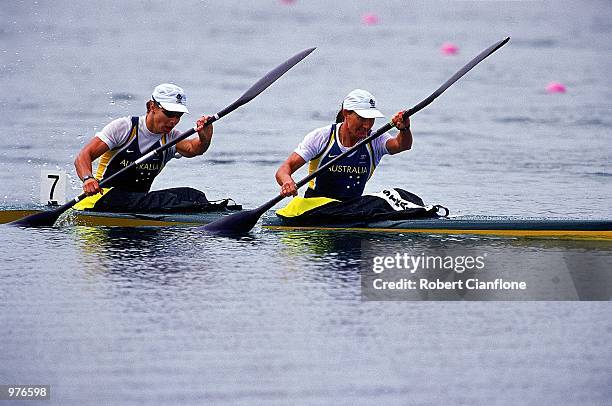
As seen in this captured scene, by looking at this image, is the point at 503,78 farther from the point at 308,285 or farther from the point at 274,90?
the point at 308,285

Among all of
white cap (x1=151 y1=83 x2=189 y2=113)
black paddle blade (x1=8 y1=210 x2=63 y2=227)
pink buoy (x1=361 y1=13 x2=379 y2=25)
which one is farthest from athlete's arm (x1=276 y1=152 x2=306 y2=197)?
pink buoy (x1=361 y1=13 x2=379 y2=25)

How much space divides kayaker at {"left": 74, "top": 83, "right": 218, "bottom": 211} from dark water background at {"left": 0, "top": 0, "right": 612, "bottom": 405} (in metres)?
0.36

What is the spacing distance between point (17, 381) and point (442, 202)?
6953mm

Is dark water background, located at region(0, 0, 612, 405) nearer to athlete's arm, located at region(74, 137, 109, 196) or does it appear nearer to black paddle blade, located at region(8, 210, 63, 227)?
black paddle blade, located at region(8, 210, 63, 227)

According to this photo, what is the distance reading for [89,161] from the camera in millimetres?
10852

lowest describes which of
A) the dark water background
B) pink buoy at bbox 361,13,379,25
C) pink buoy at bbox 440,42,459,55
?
the dark water background

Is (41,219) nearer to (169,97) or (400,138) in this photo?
(169,97)

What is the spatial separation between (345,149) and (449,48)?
17686 millimetres

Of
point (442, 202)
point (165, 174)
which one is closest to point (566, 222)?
point (442, 202)

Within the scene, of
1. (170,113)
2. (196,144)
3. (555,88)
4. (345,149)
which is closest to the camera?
(345,149)

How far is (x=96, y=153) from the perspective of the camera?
1093 centimetres

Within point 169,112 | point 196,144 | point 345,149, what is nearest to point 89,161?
point 169,112

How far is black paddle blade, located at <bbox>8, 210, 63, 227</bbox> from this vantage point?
11289 mm

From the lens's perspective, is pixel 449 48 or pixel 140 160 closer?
pixel 140 160
